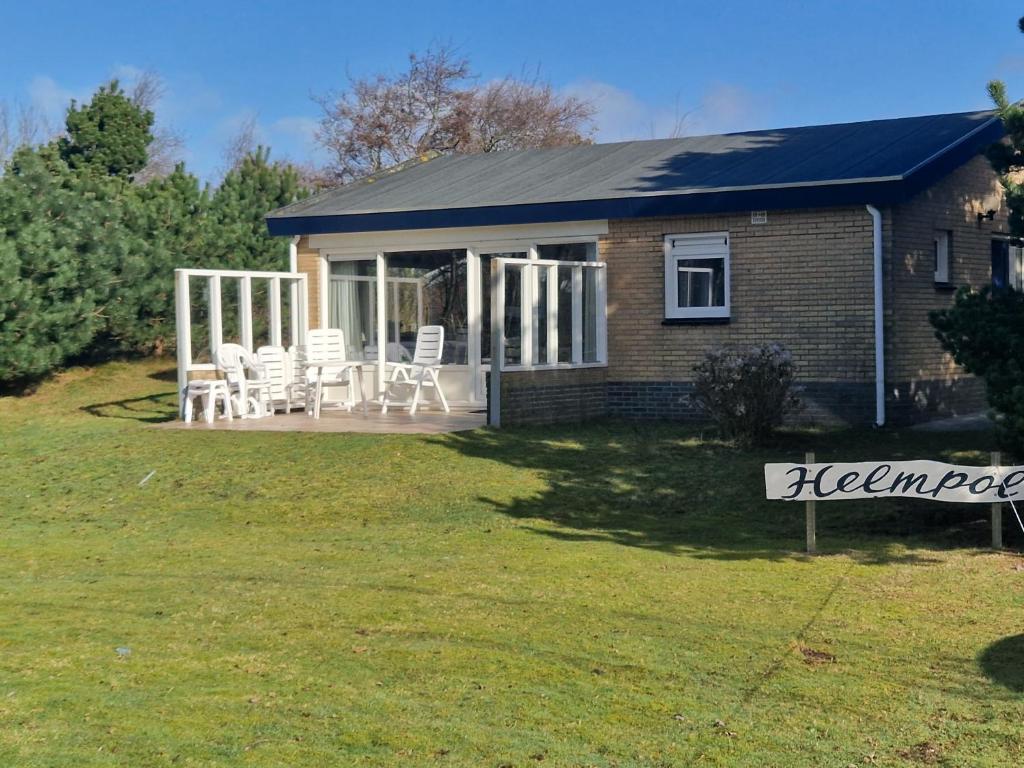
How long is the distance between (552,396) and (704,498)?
4.48 meters

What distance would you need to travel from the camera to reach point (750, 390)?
14492 mm

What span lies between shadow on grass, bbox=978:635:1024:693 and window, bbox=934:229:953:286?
11037mm

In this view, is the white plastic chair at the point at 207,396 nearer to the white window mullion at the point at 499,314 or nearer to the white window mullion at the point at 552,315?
the white window mullion at the point at 499,314

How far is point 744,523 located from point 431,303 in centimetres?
886

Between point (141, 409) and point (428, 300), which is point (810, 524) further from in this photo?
point (141, 409)

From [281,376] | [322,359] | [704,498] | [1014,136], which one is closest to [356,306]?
[322,359]

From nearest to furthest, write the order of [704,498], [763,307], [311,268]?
[704,498] < [763,307] < [311,268]

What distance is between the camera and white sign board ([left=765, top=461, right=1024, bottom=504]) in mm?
9906

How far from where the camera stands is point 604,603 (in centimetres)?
845

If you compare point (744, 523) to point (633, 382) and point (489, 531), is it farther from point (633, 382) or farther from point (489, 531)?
point (633, 382)

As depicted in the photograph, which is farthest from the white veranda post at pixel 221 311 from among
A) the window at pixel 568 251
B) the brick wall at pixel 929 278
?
the brick wall at pixel 929 278

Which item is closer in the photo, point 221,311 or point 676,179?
point 676,179

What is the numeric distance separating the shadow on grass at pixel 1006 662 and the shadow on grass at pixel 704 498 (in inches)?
98.5

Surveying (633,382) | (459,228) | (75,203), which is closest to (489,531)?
(633,382)
